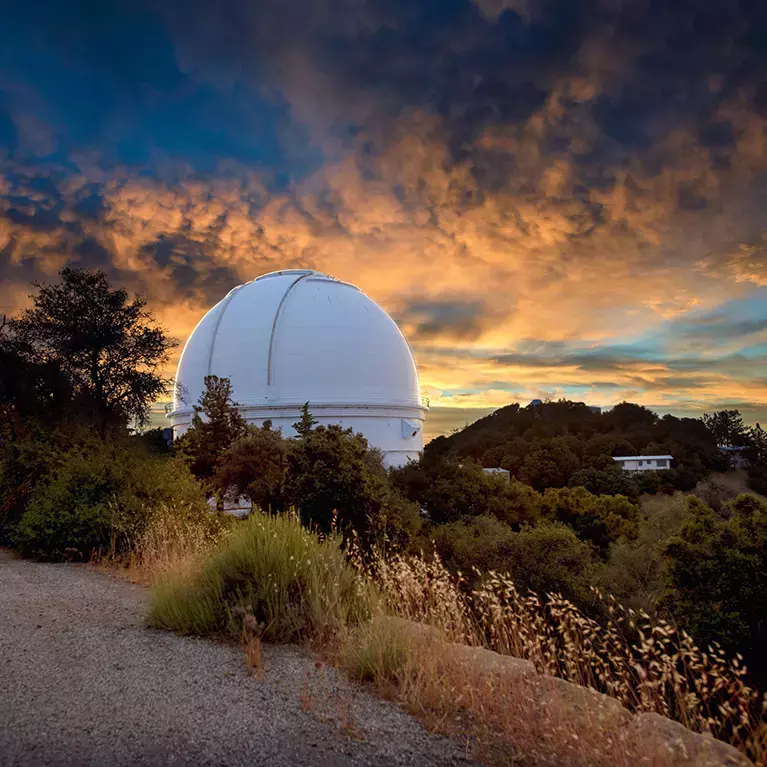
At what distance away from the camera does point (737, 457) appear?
163ft

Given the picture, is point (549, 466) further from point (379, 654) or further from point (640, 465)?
point (379, 654)

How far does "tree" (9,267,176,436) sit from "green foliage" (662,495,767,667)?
506 inches

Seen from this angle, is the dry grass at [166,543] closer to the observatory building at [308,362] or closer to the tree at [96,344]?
the tree at [96,344]

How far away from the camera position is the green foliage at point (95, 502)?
9.30m

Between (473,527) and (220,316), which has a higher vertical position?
(220,316)

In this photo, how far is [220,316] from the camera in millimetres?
29250

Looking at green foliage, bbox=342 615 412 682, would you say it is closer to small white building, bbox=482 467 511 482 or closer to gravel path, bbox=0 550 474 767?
gravel path, bbox=0 550 474 767

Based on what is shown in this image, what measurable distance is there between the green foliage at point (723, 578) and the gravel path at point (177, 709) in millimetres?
7391

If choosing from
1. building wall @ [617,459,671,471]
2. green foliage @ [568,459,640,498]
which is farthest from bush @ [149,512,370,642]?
building wall @ [617,459,671,471]

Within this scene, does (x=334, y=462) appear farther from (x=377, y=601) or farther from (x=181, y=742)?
(x=181, y=742)

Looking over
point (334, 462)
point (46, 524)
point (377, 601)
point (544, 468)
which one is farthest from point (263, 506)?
point (544, 468)

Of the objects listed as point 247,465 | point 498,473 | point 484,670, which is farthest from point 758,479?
point 484,670

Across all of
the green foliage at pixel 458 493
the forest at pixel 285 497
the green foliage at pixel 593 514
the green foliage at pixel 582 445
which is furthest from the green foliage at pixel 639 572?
the green foliage at pixel 582 445

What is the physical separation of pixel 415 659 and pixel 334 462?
8379 millimetres
